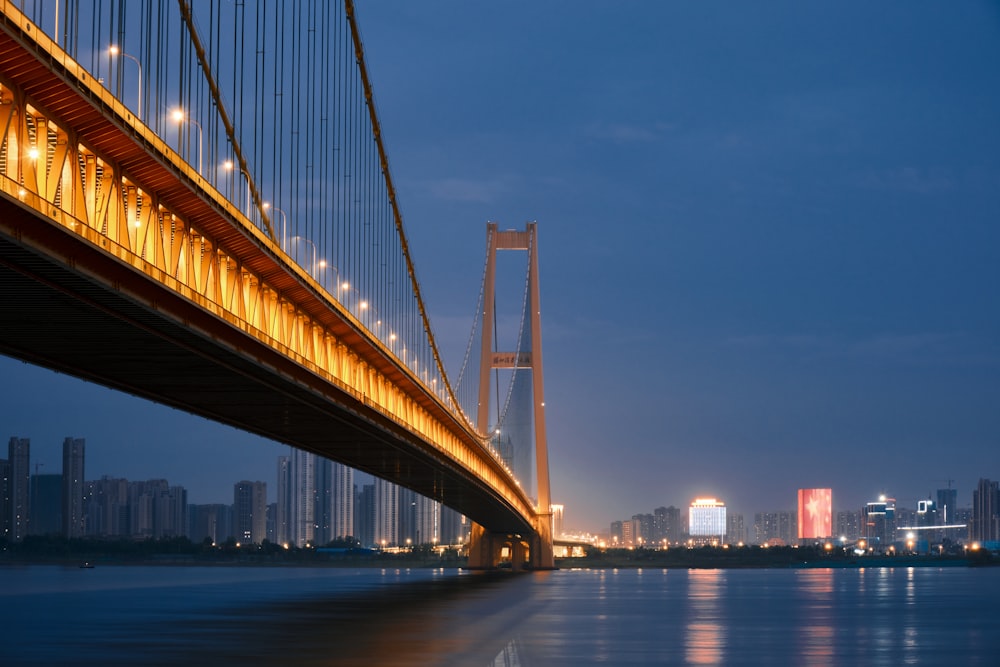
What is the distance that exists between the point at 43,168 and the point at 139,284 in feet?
13.9

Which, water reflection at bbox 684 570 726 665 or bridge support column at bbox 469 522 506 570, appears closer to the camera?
water reflection at bbox 684 570 726 665

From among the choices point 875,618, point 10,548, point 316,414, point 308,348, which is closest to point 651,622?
point 875,618

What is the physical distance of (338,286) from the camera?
134ft

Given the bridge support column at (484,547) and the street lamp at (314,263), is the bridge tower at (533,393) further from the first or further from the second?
the street lamp at (314,263)

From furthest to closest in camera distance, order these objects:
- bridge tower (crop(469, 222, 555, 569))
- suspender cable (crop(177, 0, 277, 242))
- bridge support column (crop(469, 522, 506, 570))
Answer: bridge support column (crop(469, 522, 506, 570)), bridge tower (crop(469, 222, 555, 569)), suspender cable (crop(177, 0, 277, 242))

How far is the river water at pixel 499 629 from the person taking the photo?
1266 inches

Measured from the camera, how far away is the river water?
3216cm

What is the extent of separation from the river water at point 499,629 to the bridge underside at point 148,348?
6.21m

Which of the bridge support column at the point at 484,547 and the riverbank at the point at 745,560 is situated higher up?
the bridge support column at the point at 484,547

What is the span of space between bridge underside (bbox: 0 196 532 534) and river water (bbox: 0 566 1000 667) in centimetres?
621

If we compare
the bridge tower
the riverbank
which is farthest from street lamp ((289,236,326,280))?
the riverbank

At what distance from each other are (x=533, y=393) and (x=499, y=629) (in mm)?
60757

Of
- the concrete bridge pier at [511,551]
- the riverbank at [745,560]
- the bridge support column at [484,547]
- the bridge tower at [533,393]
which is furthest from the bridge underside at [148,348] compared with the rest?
the riverbank at [745,560]

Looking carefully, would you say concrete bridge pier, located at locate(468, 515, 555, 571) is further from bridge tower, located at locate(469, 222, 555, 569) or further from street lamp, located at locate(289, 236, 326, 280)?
street lamp, located at locate(289, 236, 326, 280)
